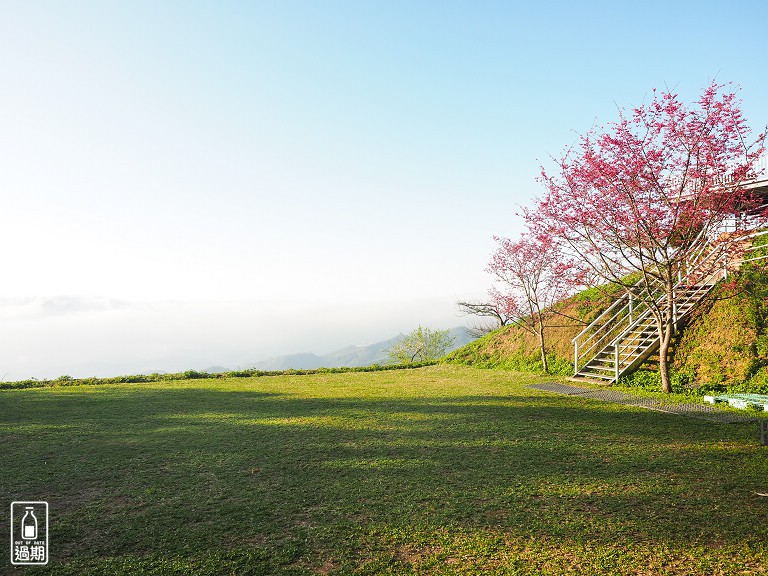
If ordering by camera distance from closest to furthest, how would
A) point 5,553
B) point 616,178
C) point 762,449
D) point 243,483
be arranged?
1. point 5,553
2. point 243,483
3. point 762,449
4. point 616,178

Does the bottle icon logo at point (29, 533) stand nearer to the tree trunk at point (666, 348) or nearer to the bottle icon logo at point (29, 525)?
the bottle icon logo at point (29, 525)

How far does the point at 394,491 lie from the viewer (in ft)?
18.2

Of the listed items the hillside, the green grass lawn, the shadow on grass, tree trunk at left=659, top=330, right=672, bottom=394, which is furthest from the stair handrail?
the shadow on grass

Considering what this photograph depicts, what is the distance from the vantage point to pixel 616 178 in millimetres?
12625

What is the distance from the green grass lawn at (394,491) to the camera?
4102 millimetres

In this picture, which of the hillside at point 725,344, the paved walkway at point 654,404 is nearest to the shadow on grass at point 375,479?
the paved walkway at point 654,404

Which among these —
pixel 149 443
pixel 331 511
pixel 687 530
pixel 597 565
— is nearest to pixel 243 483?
pixel 331 511

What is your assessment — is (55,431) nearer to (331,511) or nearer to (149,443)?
(149,443)

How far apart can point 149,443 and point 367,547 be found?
5.00 metres

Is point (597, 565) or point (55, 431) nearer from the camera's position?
point (597, 565)

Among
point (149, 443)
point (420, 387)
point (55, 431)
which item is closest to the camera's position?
point (149, 443)

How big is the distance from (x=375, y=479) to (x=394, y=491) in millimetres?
452

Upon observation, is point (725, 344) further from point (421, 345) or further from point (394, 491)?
point (421, 345)

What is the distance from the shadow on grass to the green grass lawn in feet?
0.08
